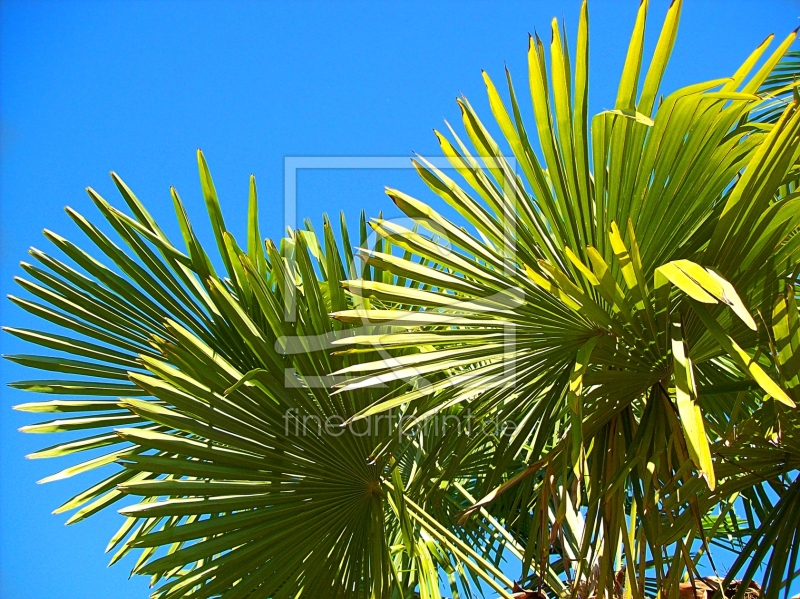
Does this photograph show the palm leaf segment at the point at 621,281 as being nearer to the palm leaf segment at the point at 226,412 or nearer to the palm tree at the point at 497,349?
the palm tree at the point at 497,349

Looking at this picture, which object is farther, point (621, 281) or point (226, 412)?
point (226, 412)

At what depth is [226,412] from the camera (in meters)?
2.20

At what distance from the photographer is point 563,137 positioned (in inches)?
79.8

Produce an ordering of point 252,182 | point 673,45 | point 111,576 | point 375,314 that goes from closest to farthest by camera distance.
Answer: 1. point 673,45
2. point 375,314
3. point 252,182
4. point 111,576

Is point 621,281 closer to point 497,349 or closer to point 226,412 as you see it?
point 497,349

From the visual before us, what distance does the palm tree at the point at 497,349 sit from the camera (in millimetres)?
1871

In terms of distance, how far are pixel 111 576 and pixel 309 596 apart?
1005mm

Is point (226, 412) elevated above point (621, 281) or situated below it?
below

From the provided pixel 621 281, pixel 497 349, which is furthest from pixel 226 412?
pixel 621 281

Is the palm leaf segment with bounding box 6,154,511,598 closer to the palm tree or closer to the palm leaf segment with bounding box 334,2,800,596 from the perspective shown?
the palm tree

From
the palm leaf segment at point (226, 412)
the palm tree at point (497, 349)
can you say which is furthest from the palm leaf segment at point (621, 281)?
the palm leaf segment at point (226, 412)

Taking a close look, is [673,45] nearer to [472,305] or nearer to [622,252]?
[622,252]

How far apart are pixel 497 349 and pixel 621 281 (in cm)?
38

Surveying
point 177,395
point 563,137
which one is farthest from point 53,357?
point 563,137
